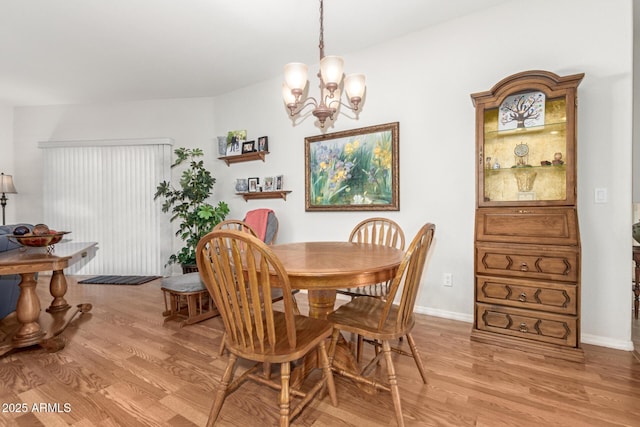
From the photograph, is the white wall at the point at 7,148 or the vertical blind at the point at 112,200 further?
the white wall at the point at 7,148

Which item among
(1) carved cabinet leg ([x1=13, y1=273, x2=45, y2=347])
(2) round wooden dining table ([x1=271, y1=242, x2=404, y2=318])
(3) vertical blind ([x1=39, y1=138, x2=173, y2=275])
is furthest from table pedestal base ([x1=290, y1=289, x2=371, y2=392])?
(3) vertical blind ([x1=39, y1=138, x2=173, y2=275])

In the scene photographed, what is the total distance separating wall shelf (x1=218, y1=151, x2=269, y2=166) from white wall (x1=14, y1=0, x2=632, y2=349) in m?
0.09

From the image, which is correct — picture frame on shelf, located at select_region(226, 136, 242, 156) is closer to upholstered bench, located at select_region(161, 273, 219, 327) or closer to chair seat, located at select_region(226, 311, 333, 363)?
upholstered bench, located at select_region(161, 273, 219, 327)

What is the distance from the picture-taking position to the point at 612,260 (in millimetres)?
2104

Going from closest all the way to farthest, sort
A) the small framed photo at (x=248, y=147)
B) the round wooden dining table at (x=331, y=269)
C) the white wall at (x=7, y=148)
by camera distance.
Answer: the round wooden dining table at (x=331, y=269), the small framed photo at (x=248, y=147), the white wall at (x=7, y=148)

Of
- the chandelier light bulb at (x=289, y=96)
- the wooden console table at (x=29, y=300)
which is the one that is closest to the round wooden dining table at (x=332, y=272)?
the chandelier light bulb at (x=289, y=96)

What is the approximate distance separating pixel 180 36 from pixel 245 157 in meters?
1.51

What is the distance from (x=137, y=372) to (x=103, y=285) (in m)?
2.82

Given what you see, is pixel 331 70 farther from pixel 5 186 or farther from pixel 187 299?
pixel 5 186

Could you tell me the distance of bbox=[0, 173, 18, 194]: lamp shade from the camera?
14.3ft

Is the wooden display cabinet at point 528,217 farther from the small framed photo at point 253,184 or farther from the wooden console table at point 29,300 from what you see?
the wooden console table at point 29,300

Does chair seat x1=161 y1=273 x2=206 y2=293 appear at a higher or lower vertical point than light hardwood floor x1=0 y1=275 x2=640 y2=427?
higher

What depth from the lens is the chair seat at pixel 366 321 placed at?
1399 millimetres

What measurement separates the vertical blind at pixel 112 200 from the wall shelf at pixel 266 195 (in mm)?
1411
